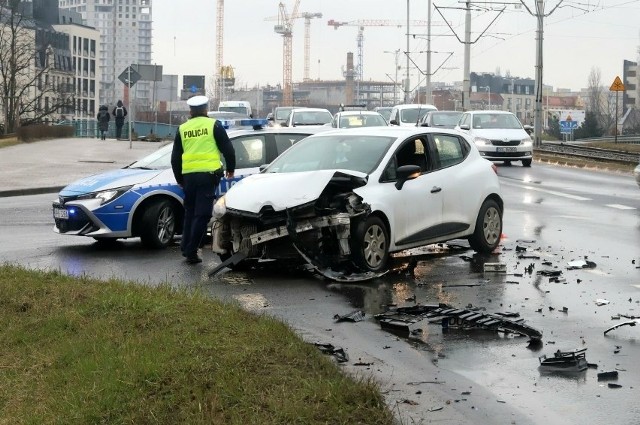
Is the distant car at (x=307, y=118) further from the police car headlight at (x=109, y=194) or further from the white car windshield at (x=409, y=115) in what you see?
the police car headlight at (x=109, y=194)

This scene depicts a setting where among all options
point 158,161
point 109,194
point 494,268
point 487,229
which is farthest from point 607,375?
point 158,161

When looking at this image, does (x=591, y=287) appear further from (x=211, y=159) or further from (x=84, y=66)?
(x=84, y=66)

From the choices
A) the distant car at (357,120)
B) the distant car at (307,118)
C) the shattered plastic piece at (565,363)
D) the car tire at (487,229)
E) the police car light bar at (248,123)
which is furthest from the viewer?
the distant car at (307,118)

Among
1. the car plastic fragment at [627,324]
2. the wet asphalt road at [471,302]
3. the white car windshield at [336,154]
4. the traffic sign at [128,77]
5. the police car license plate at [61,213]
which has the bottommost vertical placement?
the wet asphalt road at [471,302]

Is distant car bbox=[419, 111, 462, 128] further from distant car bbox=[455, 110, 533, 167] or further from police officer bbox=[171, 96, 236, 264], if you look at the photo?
police officer bbox=[171, 96, 236, 264]

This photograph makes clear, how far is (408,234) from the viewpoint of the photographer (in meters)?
12.4

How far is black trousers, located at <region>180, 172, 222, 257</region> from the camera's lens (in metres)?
12.8

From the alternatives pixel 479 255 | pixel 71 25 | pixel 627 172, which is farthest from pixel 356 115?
pixel 71 25

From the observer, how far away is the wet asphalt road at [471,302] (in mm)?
6797

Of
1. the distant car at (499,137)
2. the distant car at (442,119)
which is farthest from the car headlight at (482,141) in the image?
the distant car at (442,119)

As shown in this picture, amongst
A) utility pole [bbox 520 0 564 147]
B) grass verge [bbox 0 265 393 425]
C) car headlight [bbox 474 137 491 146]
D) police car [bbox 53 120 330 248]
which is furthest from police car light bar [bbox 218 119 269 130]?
utility pole [bbox 520 0 564 147]

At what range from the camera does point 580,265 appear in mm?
12703

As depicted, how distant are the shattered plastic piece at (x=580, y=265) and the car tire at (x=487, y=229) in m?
1.19

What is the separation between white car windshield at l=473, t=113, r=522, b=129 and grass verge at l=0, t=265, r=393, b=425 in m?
28.2
